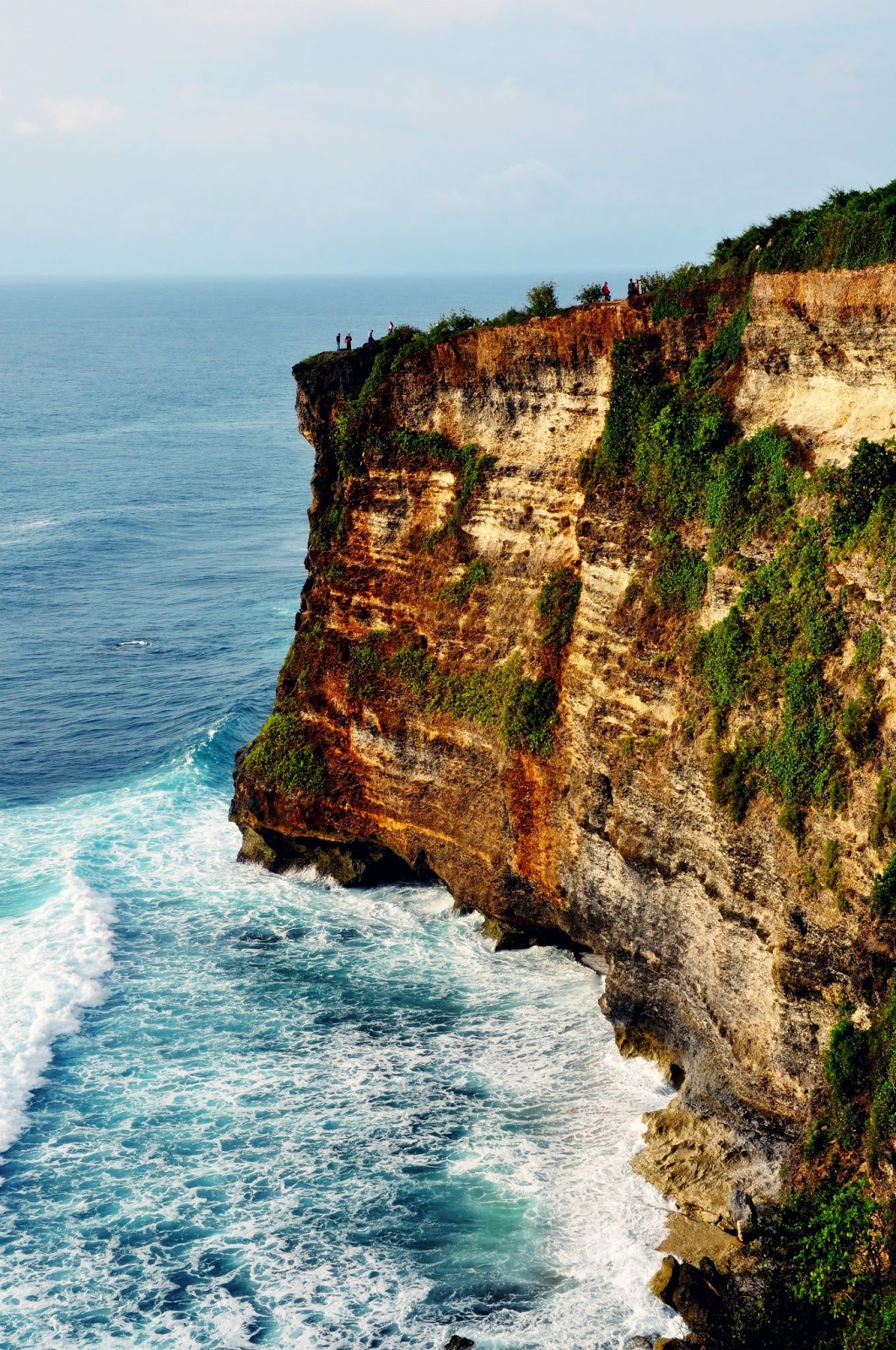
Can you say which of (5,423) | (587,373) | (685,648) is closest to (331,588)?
(587,373)

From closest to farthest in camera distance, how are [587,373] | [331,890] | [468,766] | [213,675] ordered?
[587,373] → [468,766] → [331,890] → [213,675]

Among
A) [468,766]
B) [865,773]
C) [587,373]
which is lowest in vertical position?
[468,766]

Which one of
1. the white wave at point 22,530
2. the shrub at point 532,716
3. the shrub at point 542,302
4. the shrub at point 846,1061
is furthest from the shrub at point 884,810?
the white wave at point 22,530

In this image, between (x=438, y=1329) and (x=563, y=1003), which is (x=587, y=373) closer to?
(x=563, y=1003)

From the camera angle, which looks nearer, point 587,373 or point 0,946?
point 587,373

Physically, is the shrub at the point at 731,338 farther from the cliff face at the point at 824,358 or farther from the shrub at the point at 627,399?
the shrub at the point at 627,399
